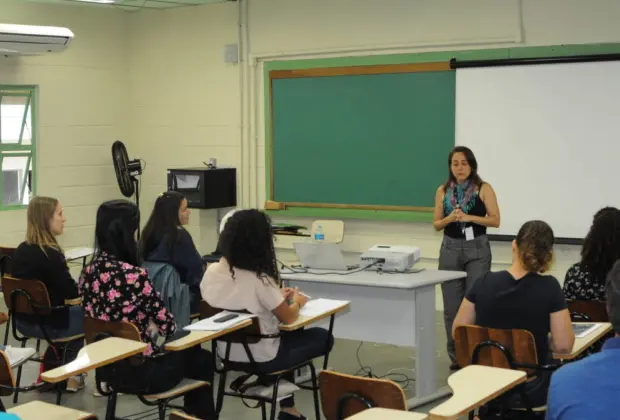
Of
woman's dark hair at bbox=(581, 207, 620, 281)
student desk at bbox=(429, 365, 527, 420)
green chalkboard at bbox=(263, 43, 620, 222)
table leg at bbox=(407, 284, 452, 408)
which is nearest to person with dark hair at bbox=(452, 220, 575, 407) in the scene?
woman's dark hair at bbox=(581, 207, 620, 281)

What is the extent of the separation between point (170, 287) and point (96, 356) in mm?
1594

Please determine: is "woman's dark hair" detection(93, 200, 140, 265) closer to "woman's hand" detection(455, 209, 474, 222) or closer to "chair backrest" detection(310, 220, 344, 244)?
"woman's hand" detection(455, 209, 474, 222)

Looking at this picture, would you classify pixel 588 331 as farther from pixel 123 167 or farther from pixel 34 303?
pixel 123 167

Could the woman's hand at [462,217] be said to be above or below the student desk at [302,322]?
above

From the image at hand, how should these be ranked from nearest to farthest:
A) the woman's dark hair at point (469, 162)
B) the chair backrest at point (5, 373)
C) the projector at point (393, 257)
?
the chair backrest at point (5, 373)
the projector at point (393, 257)
the woman's dark hair at point (469, 162)

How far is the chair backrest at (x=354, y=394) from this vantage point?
117 inches

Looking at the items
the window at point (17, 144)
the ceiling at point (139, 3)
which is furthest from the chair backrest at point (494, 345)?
the window at point (17, 144)

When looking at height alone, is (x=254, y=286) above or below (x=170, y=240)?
below

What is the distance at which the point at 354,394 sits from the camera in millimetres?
3098

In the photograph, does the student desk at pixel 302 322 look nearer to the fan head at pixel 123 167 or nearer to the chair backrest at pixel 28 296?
the chair backrest at pixel 28 296

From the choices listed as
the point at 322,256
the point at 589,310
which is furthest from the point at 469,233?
the point at 589,310

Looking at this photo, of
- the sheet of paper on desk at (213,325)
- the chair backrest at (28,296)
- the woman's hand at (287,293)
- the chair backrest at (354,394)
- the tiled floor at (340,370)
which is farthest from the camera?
the tiled floor at (340,370)

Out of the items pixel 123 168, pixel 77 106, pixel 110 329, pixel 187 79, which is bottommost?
pixel 110 329

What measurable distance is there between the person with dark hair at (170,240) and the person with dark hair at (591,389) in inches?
136
